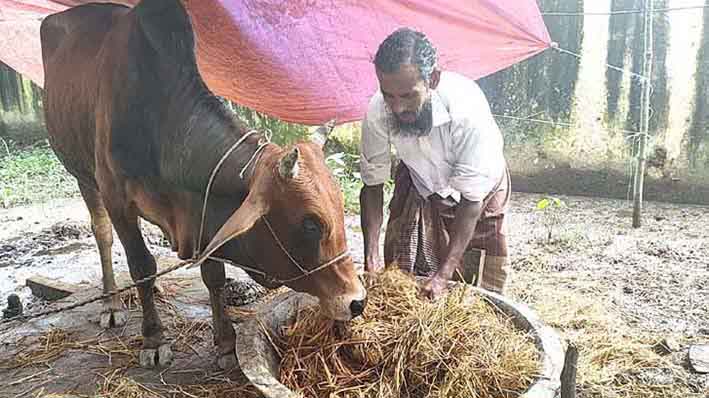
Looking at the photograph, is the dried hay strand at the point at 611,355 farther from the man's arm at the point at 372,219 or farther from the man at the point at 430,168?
the man's arm at the point at 372,219

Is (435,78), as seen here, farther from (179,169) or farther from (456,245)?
(179,169)

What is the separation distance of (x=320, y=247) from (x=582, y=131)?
483cm

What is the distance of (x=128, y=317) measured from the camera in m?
3.49

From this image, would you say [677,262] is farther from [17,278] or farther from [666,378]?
[17,278]

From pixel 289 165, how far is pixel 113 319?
1899mm

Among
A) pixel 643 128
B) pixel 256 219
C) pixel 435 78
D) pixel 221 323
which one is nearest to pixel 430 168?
pixel 435 78

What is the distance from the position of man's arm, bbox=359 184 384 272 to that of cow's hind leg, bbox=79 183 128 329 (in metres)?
1.49

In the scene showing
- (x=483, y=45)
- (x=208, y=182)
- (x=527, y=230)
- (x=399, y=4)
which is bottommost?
(x=527, y=230)

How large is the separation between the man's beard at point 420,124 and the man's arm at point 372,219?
0.31m

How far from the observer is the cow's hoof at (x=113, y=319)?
340cm

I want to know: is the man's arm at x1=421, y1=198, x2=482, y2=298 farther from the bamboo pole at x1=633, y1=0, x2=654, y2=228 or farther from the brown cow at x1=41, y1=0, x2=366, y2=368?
the bamboo pole at x1=633, y1=0, x2=654, y2=228

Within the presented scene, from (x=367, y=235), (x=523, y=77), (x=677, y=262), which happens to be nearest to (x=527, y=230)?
(x=677, y=262)

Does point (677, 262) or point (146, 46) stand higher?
point (146, 46)

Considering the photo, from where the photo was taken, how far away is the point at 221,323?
9.33 ft
